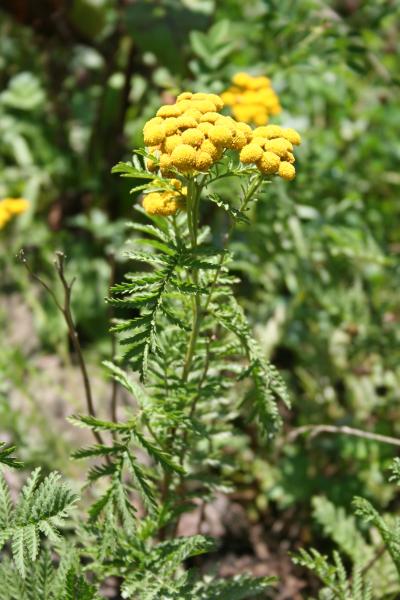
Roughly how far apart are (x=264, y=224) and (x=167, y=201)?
4.27ft

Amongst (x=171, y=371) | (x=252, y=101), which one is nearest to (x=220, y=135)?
(x=171, y=371)

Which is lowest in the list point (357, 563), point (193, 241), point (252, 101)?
point (357, 563)

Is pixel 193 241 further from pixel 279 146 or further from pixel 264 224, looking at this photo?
pixel 264 224

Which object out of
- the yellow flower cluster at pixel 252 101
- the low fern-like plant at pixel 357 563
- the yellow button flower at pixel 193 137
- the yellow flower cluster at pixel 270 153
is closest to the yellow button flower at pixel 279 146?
the yellow flower cluster at pixel 270 153

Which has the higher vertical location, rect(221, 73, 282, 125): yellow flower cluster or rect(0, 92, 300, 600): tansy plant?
rect(221, 73, 282, 125): yellow flower cluster

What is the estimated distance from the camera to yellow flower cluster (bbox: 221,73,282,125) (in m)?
2.05

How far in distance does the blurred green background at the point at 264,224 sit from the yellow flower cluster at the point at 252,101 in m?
0.14

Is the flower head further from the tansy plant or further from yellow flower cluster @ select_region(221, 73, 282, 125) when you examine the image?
yellow flower cluster @ select_region(221, 73, 282, 125)

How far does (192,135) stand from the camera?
3.64ft

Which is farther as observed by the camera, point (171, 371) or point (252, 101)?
point (252, 101)

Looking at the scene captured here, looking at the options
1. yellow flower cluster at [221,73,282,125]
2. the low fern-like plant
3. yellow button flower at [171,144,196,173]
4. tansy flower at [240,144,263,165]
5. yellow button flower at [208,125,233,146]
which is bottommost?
the low fern-like plant

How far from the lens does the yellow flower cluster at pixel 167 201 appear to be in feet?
4.01

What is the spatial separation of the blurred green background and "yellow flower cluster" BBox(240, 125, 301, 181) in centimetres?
76

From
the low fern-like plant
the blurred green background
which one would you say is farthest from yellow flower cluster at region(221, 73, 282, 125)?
the low fern-like plant
